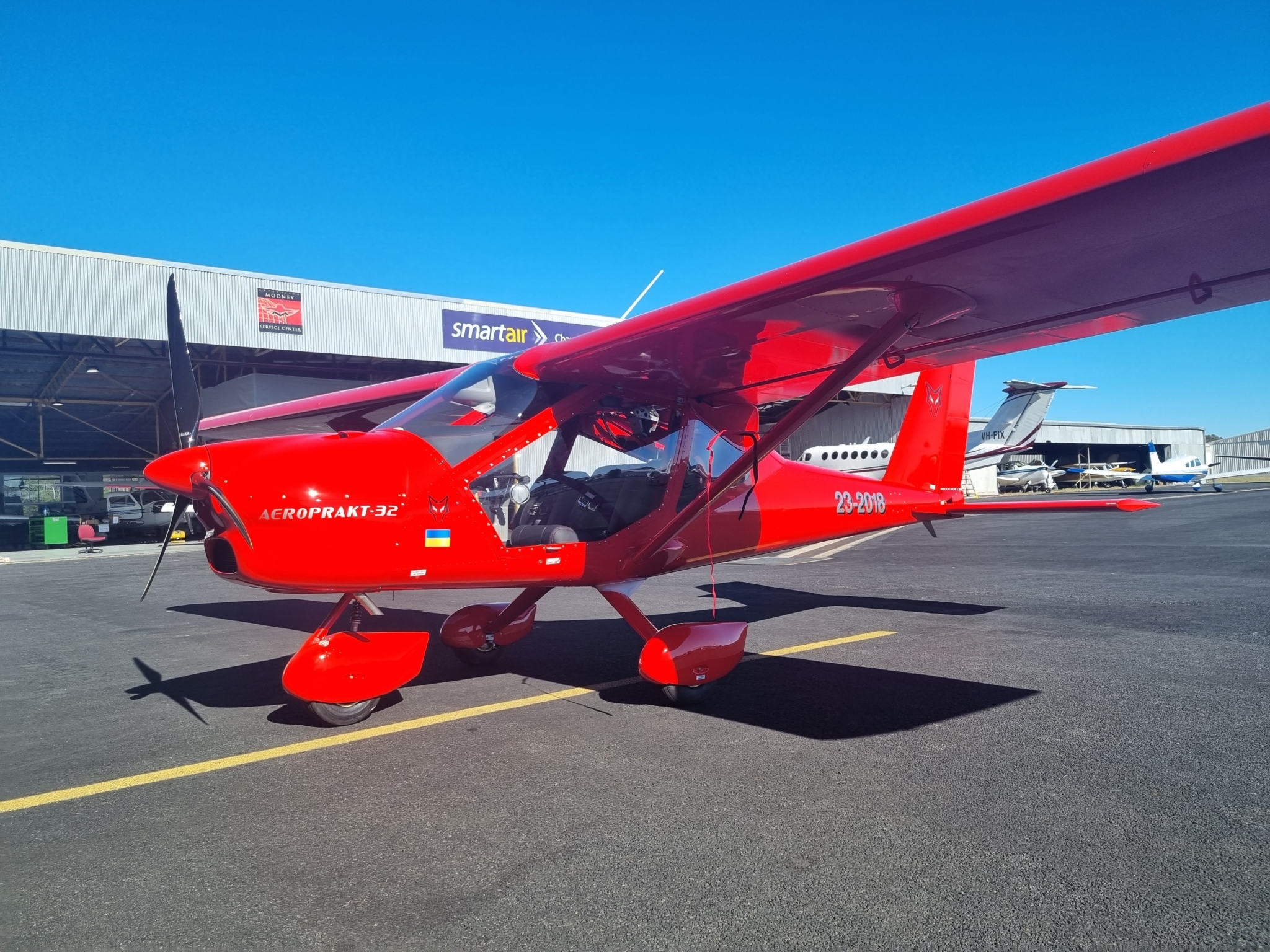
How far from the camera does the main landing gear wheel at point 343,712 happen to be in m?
4.30

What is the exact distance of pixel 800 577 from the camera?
37.2ft

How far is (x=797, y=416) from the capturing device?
5117mm

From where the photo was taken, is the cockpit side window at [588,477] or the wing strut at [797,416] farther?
the cockpit side window at [588,477]

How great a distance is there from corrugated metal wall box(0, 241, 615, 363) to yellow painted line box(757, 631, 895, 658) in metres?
18.1

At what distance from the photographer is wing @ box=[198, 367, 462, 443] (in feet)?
24.0

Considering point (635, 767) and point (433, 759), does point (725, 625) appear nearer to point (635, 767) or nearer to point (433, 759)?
point (635, 767)

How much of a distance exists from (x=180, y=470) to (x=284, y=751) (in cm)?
159

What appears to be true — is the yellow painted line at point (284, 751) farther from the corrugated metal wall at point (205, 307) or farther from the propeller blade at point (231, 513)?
the corrugated metal wall at point (205, 307)

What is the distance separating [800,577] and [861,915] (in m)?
9.31

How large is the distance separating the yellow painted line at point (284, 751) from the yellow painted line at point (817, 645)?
127cm

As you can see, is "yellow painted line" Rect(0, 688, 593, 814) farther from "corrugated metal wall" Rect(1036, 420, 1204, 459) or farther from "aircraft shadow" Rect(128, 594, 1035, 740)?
"corrugated metal wall" Rect(1036, 420, 1204, 459)

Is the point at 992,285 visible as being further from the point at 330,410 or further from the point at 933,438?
the point at 330,410

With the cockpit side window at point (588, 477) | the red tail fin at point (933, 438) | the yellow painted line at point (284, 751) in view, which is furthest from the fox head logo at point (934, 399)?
the yellow painted line at point (284, 751)

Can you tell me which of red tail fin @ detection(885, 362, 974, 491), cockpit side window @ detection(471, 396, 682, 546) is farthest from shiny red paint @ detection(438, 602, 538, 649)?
red tail fin @ detection(885, 362, 974, 491)
